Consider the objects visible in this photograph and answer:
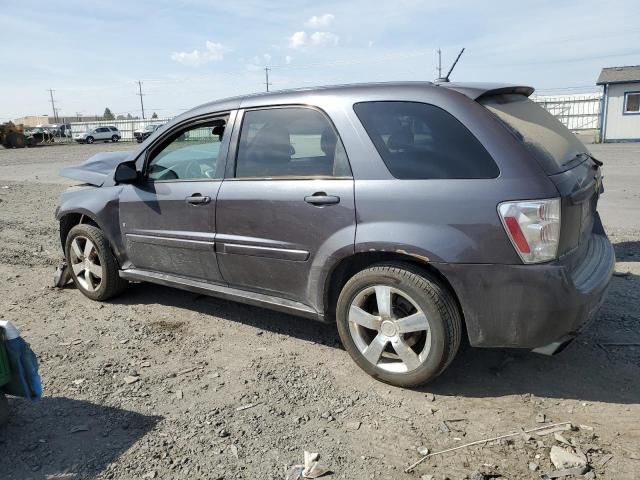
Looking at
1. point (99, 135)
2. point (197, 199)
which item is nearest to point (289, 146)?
point (197, 199)

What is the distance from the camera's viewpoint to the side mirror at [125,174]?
4367 mm

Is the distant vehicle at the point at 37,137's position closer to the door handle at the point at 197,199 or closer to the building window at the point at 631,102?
the building window at the point at 631,102

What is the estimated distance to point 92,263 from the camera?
5.01 meters

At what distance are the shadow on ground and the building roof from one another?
1016 inches

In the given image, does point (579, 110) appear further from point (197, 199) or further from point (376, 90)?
point (197, 199)

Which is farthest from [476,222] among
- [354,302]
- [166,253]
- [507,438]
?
[166,253]

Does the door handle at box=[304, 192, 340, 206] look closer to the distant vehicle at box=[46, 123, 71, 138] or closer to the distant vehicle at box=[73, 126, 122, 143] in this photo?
the distant vehicle at box=[73, 126, 122, 143]

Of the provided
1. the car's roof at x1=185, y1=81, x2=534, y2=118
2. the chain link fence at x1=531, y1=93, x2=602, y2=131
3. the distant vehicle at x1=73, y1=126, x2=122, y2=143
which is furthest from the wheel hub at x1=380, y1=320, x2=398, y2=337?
the distant vehicle at x1=73, y1=126, x2=122, y2=143

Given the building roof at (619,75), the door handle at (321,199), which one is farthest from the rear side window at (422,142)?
the building roof at (619,75)

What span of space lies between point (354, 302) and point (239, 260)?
98cm

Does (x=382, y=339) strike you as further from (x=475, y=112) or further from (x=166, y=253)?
(x=166, y=253)

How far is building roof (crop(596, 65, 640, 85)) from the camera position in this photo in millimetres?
23297

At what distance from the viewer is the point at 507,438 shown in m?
2.80

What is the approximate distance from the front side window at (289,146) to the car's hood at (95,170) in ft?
5.50
